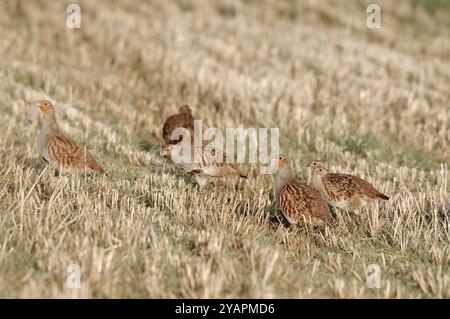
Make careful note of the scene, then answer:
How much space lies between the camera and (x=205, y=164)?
26.6ft

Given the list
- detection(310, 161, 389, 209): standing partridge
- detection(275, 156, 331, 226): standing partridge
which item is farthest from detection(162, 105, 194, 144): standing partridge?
detection(275, 156, 331, 226): standing partridge

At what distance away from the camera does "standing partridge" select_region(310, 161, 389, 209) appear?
756 cm

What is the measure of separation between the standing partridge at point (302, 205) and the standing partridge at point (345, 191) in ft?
1.27

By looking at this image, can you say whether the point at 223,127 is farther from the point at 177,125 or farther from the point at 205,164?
the point at 205,164

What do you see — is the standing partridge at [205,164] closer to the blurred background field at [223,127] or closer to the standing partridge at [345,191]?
the blurred background field at [223,127]

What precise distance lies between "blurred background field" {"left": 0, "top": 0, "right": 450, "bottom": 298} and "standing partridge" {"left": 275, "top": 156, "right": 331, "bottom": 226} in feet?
0.80

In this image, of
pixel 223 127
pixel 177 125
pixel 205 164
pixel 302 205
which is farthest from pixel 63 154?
pixel 223 127

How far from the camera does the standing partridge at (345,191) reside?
7562mm

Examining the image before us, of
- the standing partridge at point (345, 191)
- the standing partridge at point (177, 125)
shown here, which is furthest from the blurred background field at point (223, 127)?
the standing partridge at point (177, 125)
